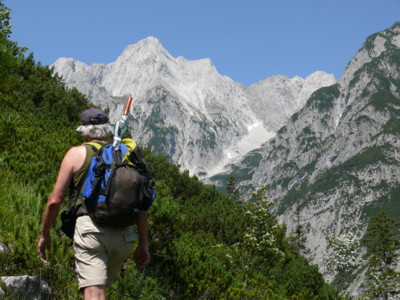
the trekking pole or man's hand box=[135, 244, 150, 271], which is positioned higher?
the trekking pole

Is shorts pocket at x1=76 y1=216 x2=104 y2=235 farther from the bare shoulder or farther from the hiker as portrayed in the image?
the bare shoulder

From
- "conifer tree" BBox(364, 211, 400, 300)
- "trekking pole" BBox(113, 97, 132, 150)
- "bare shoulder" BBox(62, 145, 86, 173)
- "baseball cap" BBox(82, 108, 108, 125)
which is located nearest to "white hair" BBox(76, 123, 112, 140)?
"baseball cap" BBox(82, 108, 108, 125)

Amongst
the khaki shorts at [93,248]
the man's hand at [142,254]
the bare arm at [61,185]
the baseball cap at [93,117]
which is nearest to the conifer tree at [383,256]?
the man's hand at [142,254]

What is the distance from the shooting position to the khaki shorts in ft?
14.0

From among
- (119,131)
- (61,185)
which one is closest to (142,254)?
(61,185)

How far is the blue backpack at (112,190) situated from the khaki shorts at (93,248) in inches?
4.0

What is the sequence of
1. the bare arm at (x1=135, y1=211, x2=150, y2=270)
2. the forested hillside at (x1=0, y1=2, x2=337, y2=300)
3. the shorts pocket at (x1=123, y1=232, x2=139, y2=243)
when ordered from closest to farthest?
the shorts pocket at (x1=123, y1=232, x2=139, y2=243)
the bare arm at (x1=135, y1=211, x2=150, y2=270)
the forested hillside at (x1=0, y1=2, x2=337, y2=300)

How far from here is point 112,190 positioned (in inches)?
168

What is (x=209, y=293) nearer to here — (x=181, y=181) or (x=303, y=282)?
(x=303, y=282)

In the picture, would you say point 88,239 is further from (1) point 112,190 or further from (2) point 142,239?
(2) point 142,239

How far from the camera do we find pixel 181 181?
28766 millimetres

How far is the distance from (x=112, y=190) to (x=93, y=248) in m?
0.63

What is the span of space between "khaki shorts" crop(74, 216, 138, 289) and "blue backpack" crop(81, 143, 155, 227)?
101 millimetres

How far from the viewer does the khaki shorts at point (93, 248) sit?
168 inches
